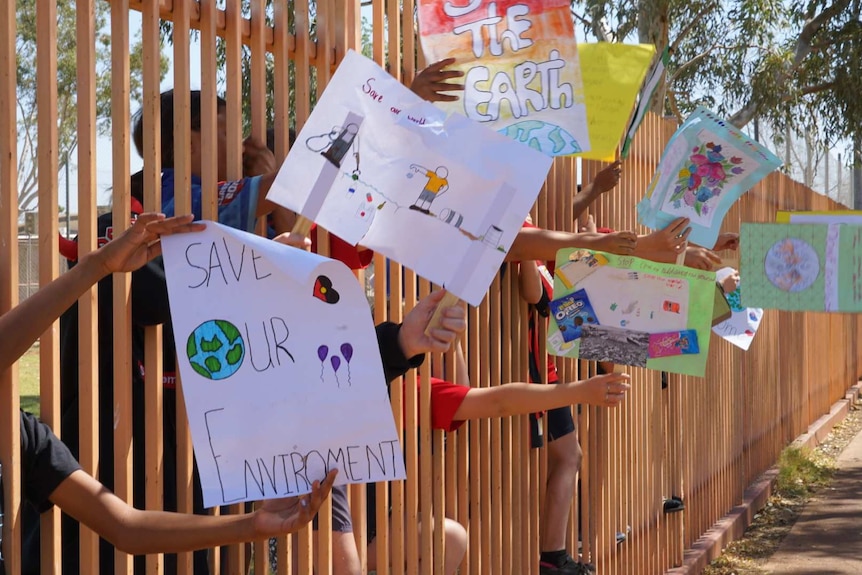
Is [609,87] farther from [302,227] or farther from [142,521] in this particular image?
[142,521]

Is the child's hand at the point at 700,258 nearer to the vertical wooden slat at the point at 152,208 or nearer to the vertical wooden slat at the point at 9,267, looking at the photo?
the vertical wooden slat at the point at 152,208

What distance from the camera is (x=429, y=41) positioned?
12.0 ft

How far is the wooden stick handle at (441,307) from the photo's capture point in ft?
8.98

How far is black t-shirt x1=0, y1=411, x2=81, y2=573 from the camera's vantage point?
Result: 2.33 metres

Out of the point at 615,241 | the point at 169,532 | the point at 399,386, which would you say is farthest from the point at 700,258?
the point at 169,532

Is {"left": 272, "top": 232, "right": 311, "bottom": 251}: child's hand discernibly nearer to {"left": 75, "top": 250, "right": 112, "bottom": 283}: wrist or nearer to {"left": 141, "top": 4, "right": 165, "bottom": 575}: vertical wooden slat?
{"left": 141, "top": 4, "right": 165, "bottom": 575}: vertical wooden slat

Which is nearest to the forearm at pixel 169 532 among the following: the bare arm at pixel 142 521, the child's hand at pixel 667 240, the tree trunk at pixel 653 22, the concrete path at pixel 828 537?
the bare arm at pixel 142 521

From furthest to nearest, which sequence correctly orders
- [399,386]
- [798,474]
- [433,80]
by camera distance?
A: [798,474] → [399,386] → [433,80]

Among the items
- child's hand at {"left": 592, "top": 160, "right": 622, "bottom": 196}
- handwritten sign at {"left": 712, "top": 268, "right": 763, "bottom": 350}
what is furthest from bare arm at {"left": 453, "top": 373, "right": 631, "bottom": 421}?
handwritten sign at {"left": 712, "top": 268, "right": 763, "bottom": 350}

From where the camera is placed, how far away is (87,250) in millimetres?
2547

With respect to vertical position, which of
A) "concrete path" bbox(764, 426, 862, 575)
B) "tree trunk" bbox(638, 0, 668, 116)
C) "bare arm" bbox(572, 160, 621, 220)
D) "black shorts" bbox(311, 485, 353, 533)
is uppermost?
"tree trunk" bbox(638, 0, 668, 116)

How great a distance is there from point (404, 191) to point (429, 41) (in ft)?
3.46

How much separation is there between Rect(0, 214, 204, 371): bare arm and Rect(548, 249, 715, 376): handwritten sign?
2.11 metres

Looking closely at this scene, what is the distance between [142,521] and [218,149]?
1120mm
